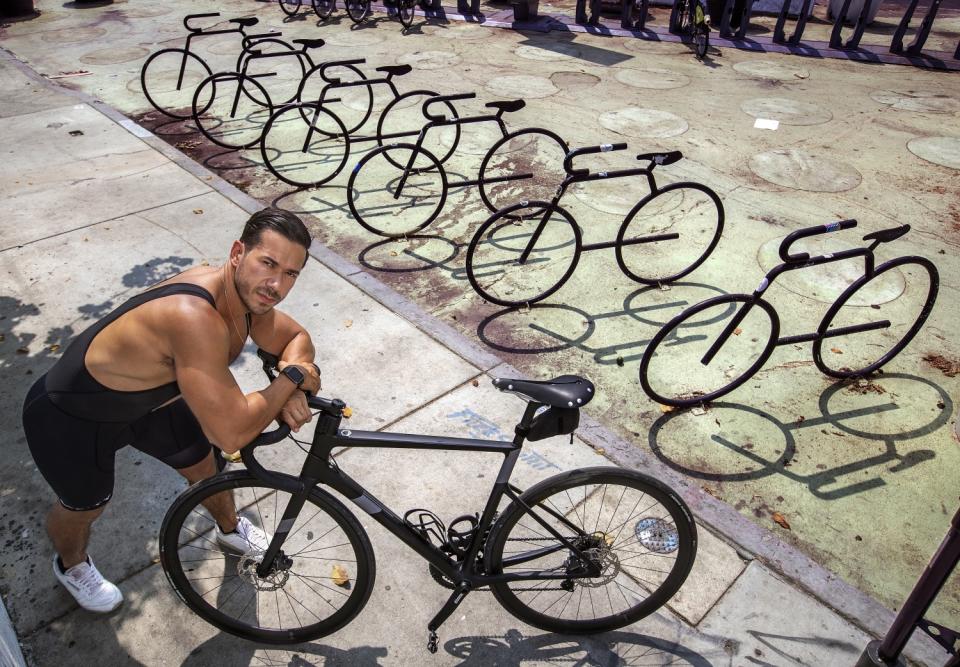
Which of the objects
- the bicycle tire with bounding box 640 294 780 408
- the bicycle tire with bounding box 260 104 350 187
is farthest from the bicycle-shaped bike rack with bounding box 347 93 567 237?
the bicycle tire with bounding box 640 294 780 408

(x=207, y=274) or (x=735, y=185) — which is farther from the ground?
(x=207, y=274)

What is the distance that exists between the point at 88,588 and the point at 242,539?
0.72 meters

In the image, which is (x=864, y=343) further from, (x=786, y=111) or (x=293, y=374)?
(x=786, y=111)

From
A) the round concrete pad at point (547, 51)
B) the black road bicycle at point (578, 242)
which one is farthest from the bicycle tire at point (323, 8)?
the black road bicycle at point (578, 242)

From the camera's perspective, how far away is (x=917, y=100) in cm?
1067

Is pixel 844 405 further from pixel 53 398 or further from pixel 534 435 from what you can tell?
pixel 53 398

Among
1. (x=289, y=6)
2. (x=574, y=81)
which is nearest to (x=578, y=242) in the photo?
(x=574, y=81)

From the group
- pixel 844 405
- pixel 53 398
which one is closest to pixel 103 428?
pixel 53 398

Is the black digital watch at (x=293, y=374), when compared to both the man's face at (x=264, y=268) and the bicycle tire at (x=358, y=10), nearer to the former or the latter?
the man's face at (x=264, y=268)

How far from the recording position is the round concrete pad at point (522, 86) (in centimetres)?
1072

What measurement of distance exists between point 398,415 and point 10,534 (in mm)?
2272

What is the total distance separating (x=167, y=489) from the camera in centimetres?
389

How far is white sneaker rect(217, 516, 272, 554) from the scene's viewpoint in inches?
133

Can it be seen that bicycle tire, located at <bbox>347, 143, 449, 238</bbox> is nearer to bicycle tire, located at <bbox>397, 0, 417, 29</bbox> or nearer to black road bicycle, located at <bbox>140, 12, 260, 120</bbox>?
black road bicycle, located at <bbox>140, 12, 260, 120</bbox>
